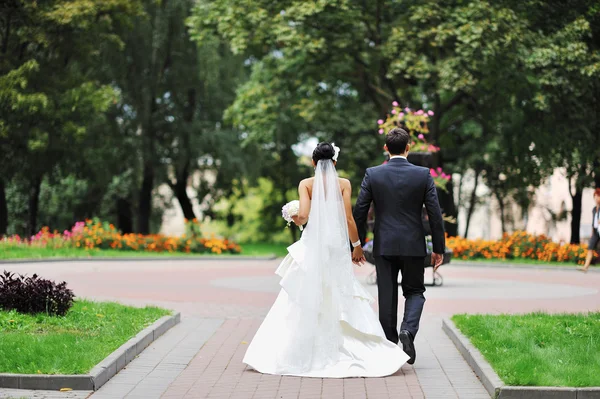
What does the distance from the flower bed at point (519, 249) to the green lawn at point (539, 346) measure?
1671 centimetres

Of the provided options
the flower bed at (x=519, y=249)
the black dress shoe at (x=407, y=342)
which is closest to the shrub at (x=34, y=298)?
the black dress shoe at (x=407, y=342)

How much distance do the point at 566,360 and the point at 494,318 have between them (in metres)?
2.88

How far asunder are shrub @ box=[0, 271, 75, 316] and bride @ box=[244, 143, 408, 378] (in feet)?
9.77

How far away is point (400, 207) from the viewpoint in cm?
886

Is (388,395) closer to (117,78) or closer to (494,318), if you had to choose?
(494,318)

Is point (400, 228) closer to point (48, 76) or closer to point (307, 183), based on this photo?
point (307, 183)

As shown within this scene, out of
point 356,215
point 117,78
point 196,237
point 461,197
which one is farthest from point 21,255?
point 461,197

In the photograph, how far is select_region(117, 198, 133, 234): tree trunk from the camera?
43625 mm

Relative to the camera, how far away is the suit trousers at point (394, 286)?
8.88 metres

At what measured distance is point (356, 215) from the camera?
29.2 feet

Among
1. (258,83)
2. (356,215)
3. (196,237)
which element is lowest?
(196,237)

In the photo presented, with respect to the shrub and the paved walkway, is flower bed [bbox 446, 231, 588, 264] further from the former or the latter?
the shrub

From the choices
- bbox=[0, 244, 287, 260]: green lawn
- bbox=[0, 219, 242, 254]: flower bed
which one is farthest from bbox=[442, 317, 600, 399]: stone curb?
bbox=[0, 219, 242, 254]: flower bed

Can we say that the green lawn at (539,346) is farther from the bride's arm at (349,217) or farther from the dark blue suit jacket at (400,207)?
the bride's arm at (349,217)
